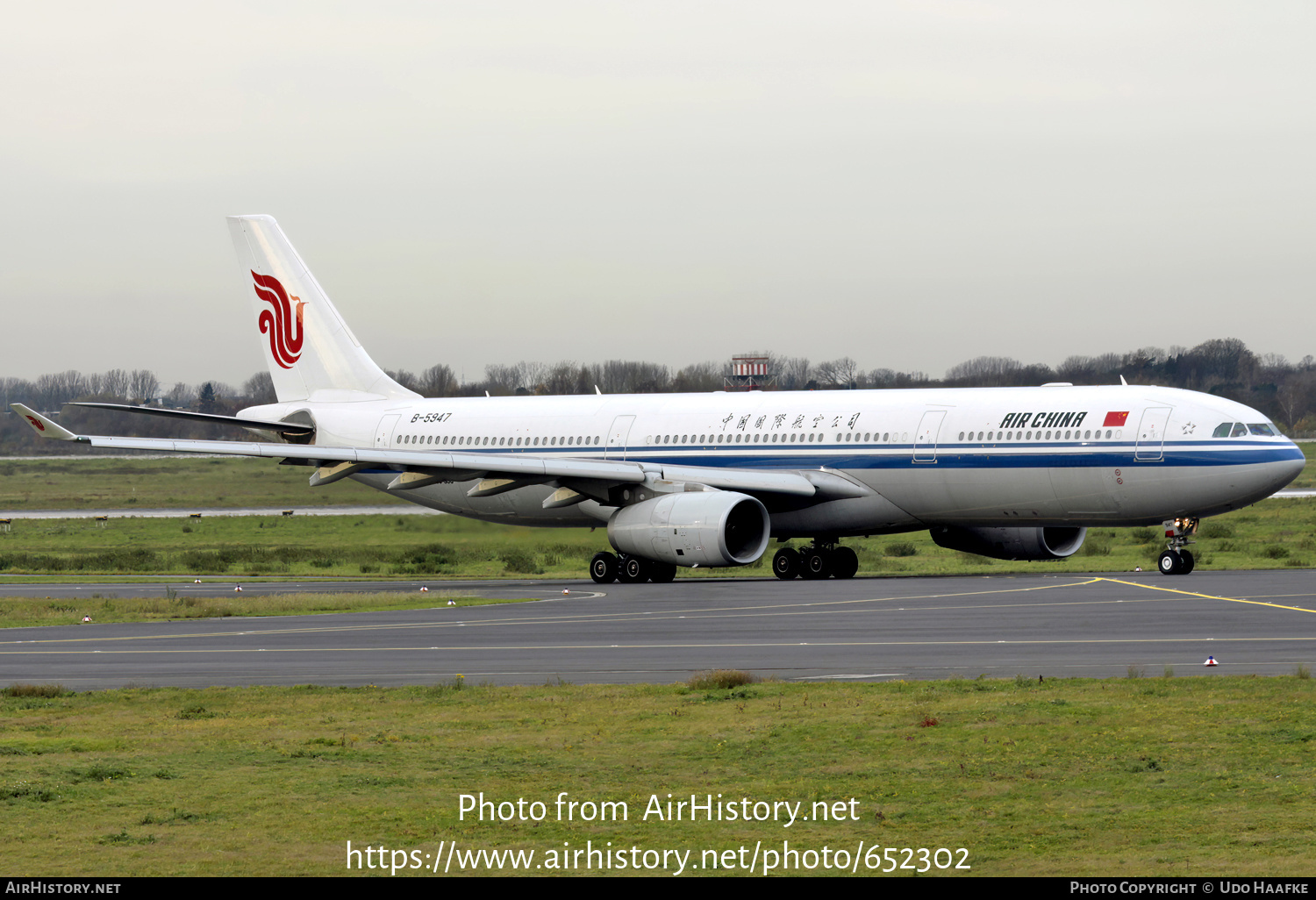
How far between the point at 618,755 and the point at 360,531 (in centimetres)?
4656

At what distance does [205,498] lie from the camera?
99625mm

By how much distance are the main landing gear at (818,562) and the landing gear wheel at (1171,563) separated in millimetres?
7551

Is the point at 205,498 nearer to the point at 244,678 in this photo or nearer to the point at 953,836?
the point at 244,678

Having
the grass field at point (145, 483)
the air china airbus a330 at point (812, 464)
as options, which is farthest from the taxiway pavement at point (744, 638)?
the grass field at point (145, 483)

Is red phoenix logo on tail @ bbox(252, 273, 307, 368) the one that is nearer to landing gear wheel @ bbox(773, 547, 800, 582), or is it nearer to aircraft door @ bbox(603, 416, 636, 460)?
aircraft door @ bbox(603, 416, 636, 460)

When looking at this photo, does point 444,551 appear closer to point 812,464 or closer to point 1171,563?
point 812,464

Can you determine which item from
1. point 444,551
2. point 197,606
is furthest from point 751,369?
point 197,606

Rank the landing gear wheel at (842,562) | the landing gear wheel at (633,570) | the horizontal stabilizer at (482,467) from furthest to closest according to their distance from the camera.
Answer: the landing gear wheel at (842,562) < the landing gear wheel at (633,570) < the horizontal stabilizer at (482,467)

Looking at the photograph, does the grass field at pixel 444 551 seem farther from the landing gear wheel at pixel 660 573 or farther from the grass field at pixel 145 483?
the landing gear wheel at pixel 660 573

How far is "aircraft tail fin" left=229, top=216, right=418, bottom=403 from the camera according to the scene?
48.2m

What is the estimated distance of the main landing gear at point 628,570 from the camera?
126 ft

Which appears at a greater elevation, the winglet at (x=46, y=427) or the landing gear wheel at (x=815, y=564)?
the winglet at (x=46, y=427)

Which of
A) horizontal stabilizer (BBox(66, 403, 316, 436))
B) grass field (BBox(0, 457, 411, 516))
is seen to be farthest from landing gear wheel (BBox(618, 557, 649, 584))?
grass field (BBox(0, 457, 411, 516))
